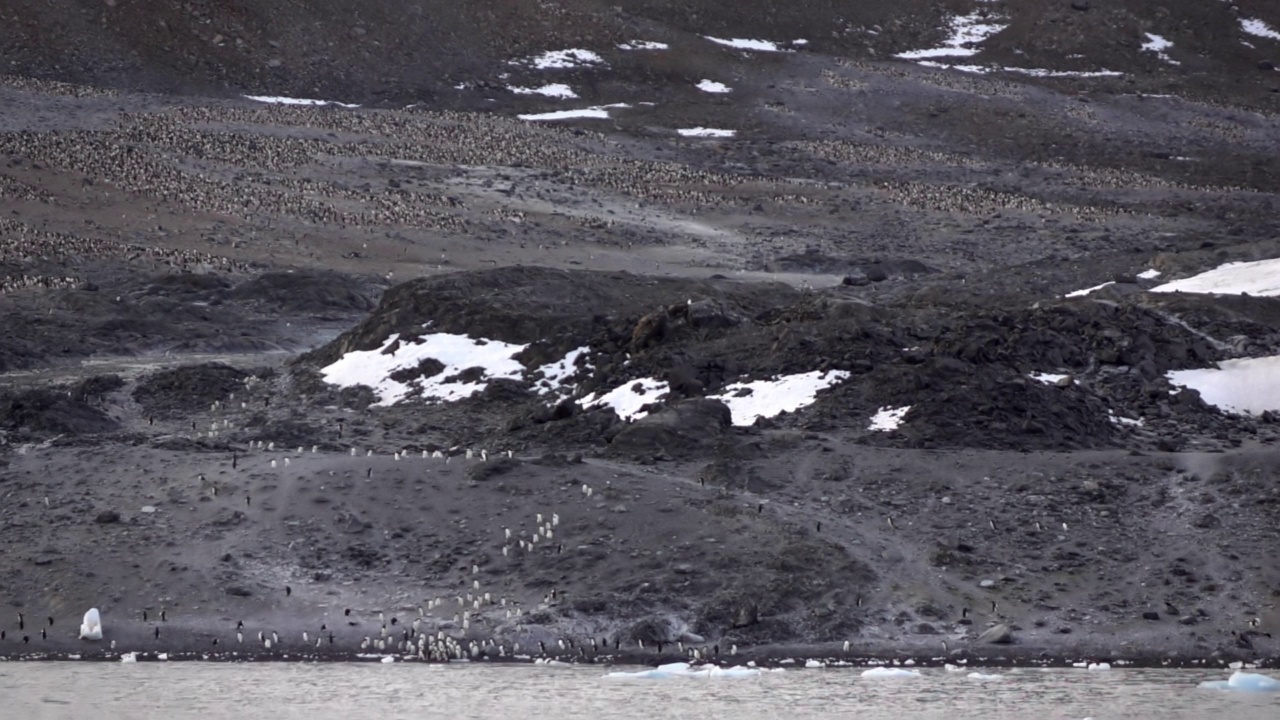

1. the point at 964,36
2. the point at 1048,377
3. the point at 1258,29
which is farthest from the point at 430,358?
the point at 1258,29

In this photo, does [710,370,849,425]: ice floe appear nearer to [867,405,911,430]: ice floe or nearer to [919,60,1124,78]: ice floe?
[867,405,911,430]: ice floe

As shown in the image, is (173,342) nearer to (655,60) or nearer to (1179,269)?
(1179,269)

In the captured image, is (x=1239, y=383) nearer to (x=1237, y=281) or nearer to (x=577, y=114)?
(x=1237, y=281)

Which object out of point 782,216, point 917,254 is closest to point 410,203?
point 782,216

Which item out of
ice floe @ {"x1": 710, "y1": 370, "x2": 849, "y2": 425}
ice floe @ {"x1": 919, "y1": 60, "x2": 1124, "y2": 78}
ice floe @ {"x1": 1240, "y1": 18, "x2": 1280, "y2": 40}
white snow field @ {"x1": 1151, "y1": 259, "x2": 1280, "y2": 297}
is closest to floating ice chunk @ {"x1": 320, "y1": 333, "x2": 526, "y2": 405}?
ice floe @ {"x1": 710, "y1": 370, "x2": 849, "y2": 425}

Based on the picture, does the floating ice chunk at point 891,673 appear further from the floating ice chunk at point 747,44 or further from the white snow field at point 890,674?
the floating ice chunk at point 747,44

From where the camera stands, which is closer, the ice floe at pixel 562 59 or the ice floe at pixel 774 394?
the ice floe at pixel 774 394

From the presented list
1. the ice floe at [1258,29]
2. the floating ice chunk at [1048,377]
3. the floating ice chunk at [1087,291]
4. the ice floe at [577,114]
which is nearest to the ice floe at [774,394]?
the floating ice chunk at [1048,377]
